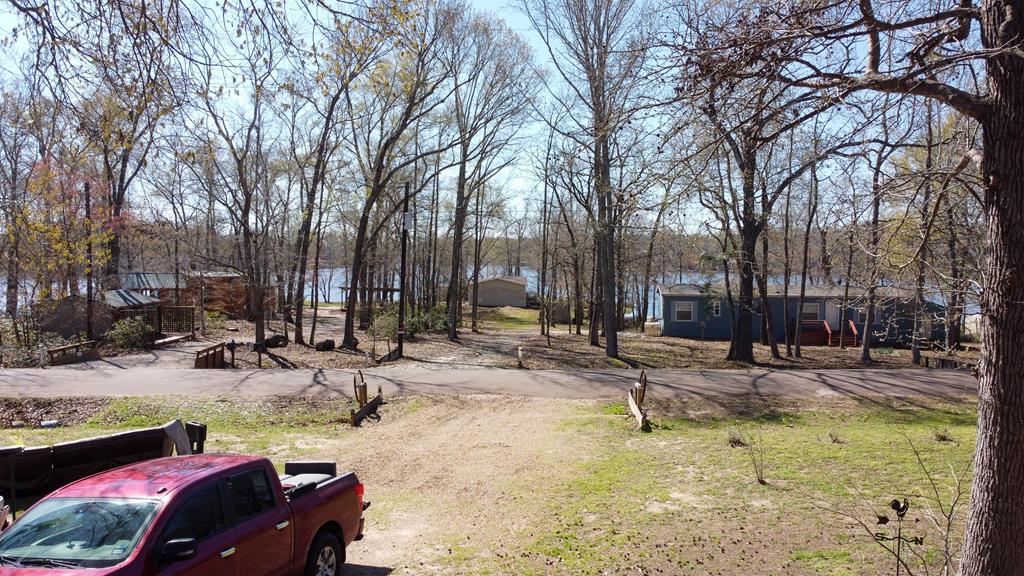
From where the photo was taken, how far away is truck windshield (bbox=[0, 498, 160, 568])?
385 cm

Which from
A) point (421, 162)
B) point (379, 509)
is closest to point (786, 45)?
point (379, 509)

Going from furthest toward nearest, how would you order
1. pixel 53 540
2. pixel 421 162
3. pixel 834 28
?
pixel 421 162, pixel 834 28, pixel 53 540

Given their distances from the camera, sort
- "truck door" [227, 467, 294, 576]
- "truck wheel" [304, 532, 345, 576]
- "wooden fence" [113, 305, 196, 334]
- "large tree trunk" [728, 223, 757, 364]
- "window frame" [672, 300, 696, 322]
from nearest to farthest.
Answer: "truck door" [227, 467, 294, 576], "truck wheel" [304, 532, 345, 576], "large tree trunk" [728, 223, 757, 364], "wooden fence" [113, 305, 196, 334], "window frame" [672, 300, 696, 322]

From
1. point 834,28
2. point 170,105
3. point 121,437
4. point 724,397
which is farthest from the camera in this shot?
point 724,397

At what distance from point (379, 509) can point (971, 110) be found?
7.59 m

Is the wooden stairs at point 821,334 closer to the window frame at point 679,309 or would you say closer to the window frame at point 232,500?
the window frame at point 679,309

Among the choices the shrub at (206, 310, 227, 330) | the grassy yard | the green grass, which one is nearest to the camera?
the green grass

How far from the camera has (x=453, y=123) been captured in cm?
3741

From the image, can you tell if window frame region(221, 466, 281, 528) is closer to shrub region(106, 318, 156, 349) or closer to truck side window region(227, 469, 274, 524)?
truck side window region(227, 469, 274, 524)

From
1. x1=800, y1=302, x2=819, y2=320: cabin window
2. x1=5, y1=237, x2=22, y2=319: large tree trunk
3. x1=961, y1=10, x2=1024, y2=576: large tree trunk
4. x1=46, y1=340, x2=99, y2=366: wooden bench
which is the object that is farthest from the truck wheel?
x1=800, y1=302, x2=819, y2=320: cabin window

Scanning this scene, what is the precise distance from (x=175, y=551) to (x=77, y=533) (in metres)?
0.70

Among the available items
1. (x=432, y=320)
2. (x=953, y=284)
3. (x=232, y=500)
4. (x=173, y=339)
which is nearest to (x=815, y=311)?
(x=432, y=320)

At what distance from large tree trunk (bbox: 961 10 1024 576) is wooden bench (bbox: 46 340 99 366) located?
25.2 m

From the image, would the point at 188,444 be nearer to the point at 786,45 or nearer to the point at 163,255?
the point at 786,45
